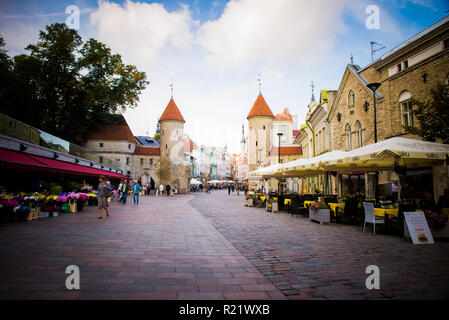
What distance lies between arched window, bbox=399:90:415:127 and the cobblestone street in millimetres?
8715

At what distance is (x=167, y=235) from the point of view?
782cm

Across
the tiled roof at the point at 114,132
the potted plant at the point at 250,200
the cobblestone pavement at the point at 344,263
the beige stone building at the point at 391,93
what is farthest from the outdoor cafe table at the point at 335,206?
the tiled roof at the point at 114,132

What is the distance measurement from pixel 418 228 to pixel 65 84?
137ft

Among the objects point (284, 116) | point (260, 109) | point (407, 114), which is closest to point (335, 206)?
point (407, 114)

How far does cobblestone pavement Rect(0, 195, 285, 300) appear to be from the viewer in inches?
139

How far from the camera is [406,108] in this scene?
14078mm

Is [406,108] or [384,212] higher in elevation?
[406,108]

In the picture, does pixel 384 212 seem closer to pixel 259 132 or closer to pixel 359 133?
pixel 359 133

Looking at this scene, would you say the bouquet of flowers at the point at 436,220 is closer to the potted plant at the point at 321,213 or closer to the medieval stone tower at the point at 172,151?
the potted plant at the point at 321,213

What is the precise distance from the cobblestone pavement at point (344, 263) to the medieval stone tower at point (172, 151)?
4502 centimetres

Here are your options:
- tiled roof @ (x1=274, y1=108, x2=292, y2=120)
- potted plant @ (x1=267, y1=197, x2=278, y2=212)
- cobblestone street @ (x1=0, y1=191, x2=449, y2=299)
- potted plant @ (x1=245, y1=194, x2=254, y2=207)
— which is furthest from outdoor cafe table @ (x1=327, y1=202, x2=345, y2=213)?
tiled roof @ (x1=274, y1=108, x2=292, y2=120)

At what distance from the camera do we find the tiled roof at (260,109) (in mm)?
58750

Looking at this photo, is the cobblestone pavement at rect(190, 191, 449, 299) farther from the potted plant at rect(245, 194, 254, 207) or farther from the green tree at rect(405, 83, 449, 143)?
the potted plant at rect(245, 194, 254, 207)
